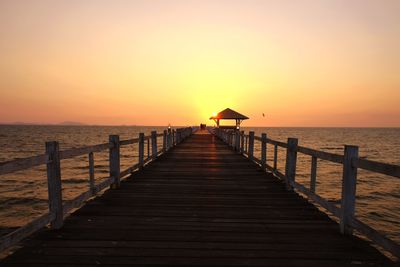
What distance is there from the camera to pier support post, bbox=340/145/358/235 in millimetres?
4449

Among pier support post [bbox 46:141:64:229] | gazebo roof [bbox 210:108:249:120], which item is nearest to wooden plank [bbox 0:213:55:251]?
pier support post [bbox 46:141:64:229]

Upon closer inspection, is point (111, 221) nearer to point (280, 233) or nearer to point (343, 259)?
point (280, 233)

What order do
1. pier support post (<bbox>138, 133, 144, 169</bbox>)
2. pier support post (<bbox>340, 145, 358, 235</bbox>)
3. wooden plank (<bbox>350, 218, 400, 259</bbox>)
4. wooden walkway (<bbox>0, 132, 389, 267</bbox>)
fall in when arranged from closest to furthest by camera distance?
wooden plank (<bbox>350, 218, 400, 259</bbox>) → wooden walkway (<bbox>0, 132, 389, 267</bbox>) → pier support post (<bbox>340, 145, 358, 235</bbox>) → pier support post (<bbox>138, 133, 144, 169</bbox>)

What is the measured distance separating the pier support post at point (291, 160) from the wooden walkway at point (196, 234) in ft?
1.48

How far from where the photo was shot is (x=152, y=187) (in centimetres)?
799

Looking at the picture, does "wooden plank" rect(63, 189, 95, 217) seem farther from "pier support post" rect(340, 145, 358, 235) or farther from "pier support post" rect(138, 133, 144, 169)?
"pier support post" rect(138, 133, 144, 169)

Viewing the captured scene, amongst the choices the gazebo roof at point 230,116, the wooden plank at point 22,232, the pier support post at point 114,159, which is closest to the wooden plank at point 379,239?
the wooden plank at point 22,232

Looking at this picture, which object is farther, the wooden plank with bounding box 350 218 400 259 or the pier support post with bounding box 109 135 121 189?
the pier support post with bounding box 109 135 121 189

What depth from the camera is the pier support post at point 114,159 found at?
24.8 ft

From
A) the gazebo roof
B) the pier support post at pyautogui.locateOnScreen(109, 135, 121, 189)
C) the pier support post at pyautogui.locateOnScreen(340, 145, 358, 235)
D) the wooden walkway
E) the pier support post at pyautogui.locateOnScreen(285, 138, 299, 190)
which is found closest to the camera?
the wooden walkway

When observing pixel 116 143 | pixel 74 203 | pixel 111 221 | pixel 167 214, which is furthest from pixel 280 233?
pixel 116 143

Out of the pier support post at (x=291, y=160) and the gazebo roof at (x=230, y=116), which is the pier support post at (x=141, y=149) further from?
the gazebo roof at (x=230, y=116)

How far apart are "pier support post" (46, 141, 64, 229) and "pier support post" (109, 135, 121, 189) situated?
2.75 metres

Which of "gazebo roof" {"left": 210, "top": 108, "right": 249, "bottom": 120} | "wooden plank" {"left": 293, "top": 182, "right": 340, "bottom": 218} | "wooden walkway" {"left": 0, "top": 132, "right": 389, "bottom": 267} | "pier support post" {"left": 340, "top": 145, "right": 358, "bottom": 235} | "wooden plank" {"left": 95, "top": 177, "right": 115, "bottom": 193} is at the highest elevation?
"gazebo roof" {"left": 210, "top": 108, "right": 249, "bottom": 120}
